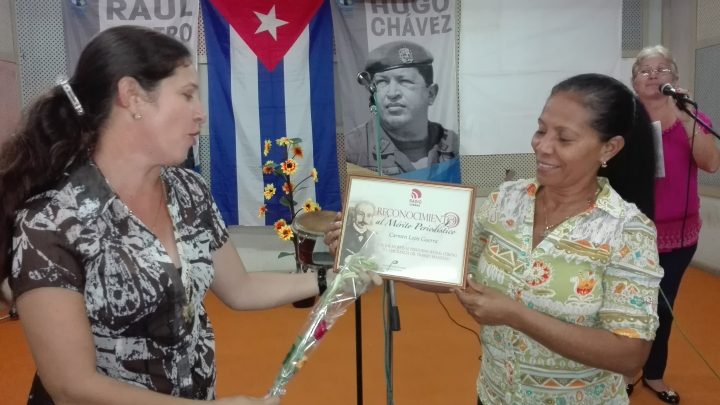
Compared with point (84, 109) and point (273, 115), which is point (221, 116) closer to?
point (273, 115)

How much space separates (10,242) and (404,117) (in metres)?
3.84

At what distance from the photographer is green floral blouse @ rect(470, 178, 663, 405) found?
1.28 metres

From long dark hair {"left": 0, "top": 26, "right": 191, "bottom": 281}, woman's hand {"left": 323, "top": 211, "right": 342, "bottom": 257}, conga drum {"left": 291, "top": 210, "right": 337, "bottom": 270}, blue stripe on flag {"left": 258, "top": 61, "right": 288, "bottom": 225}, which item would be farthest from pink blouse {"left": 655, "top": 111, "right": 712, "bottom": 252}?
blue stripe on flag {"left": 258, "top": 61, "right": 288, "bottom": 225}

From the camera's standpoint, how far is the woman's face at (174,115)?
3.93ft

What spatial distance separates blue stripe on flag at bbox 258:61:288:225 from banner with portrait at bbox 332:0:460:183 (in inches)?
21.2

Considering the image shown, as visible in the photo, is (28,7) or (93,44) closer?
(93,44)

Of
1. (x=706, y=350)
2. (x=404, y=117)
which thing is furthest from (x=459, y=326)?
(x=404, y=117)

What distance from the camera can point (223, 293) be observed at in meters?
1.50

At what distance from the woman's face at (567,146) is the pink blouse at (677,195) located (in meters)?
1.53

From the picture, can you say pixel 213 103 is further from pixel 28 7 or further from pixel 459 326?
pixel 459 326

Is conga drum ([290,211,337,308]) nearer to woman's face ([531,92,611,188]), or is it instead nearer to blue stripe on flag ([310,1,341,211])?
blue stripe on flag ([310,1,341,211])

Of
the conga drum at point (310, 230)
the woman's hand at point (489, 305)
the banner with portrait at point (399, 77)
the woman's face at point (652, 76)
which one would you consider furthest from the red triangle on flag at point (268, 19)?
the woman's hand at point (489, 305)

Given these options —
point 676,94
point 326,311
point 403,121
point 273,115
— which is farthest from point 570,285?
point 273,115

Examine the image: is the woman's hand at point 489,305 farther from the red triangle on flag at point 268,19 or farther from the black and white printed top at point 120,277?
the red triangle on flag at point 268,19
